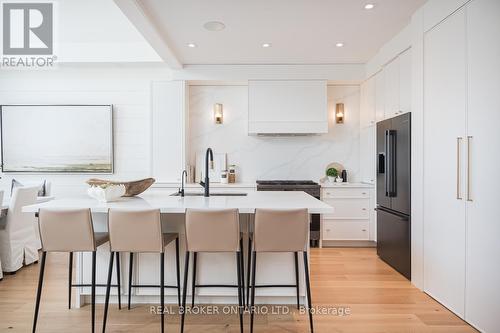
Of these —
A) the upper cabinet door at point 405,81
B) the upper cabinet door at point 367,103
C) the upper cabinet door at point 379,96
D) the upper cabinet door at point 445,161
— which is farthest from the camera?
the upper cabinet door at point 367,103

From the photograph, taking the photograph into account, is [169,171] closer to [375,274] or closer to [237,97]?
[237,97]

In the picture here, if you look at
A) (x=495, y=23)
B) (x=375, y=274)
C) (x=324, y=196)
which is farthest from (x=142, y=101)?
(x=495, y=23)

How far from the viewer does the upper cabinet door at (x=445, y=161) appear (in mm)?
2432

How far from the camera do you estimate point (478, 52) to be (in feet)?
7.36

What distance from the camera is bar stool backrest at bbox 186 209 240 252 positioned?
7.04ft

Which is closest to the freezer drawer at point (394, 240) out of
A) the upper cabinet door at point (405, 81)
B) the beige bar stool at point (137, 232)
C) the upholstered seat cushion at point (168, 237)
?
the upper cabinet door at point (405, 81)

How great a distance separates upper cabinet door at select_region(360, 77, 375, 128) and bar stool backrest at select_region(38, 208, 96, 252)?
12.6 feet

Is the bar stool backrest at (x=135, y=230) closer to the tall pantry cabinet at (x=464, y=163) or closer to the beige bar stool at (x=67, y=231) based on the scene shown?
the beige bar stool at (x=67, y=231)

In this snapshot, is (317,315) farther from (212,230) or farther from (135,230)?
(135,230)

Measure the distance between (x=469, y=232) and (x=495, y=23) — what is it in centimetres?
148

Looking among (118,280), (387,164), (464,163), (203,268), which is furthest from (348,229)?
(118,280)

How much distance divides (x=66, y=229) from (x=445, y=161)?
303cm

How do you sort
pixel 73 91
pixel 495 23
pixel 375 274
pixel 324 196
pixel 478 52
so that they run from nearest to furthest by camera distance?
pixel 495 23
pixel 478 52
pixel 375 274
pixel 324 196
pixel 73 91

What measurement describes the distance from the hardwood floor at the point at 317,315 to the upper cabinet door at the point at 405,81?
1.89 meters
